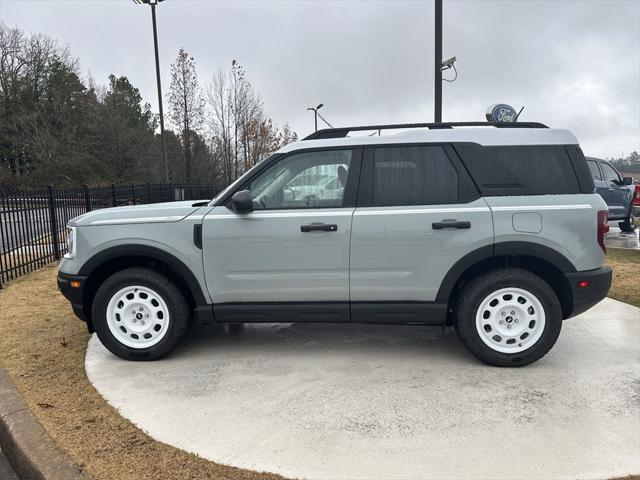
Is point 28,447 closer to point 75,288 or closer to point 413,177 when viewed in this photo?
point 75,288

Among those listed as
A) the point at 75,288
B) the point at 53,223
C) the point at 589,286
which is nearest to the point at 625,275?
the point at 589,286

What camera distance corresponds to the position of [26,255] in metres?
8.57

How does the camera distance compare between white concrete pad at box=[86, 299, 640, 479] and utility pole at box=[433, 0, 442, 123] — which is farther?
utility pole at box=[433, 0, 442, 123]

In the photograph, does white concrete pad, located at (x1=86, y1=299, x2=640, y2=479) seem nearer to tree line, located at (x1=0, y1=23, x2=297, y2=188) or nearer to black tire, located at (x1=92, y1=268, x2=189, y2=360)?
black tire, located at (x1=92, y1=268, x2=189, y2=360)

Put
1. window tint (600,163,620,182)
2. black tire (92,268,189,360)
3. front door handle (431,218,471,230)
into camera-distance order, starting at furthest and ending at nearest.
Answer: window tint (600,163,620,182), black tire (92,268,189,360), front door handle (431,218,471,230)

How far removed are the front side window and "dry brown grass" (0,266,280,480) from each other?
194 centimetres

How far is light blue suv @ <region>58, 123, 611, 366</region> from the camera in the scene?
12.7 ft

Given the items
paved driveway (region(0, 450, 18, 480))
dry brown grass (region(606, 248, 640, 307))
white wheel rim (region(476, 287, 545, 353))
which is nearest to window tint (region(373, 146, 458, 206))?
white wheel rim (region(476, 287, 545, 353))

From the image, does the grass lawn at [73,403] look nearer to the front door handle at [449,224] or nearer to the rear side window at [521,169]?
the front door handle at [449,224]

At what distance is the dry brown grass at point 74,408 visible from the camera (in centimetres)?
263

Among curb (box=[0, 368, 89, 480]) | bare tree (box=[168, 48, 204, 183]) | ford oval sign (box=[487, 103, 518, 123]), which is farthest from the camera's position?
bare tree (box=[168, 48, 204, 183])

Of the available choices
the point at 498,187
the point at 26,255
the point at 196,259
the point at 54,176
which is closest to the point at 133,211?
the point at 196,259

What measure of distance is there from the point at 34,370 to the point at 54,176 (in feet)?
111

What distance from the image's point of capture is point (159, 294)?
13.5ft
